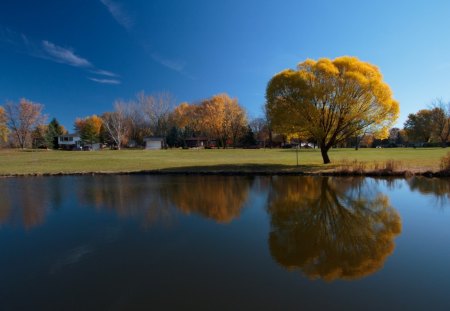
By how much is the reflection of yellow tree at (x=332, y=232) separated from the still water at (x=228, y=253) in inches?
1.9

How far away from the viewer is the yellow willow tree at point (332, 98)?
27.3 metres

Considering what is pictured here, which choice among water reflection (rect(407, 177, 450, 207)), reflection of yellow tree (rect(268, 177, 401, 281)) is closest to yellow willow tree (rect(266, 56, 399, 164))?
water reflection (rect(407, 177, 450, 207))

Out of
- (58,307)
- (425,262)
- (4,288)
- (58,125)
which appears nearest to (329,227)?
(425,262)

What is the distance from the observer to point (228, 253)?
8.02 m

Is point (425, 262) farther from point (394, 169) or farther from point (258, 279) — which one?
point (394, 169)

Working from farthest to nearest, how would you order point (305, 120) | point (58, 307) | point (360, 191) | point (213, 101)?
point (213, 101) < point (305, 120) < point (360, 191) < point (58, 307)

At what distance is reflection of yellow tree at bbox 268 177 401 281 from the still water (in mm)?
49

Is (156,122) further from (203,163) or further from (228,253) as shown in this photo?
(228,253)

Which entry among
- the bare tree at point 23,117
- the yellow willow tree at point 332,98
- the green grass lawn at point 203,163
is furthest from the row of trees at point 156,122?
the yellow willow tree at point 332,98

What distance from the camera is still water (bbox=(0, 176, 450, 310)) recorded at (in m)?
5.70

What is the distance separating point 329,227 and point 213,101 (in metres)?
83.7

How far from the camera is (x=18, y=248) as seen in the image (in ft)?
28.4

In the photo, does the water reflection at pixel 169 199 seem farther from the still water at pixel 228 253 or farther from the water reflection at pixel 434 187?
the water reflection at pixel 434 187

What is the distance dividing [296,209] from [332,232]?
3370mm
